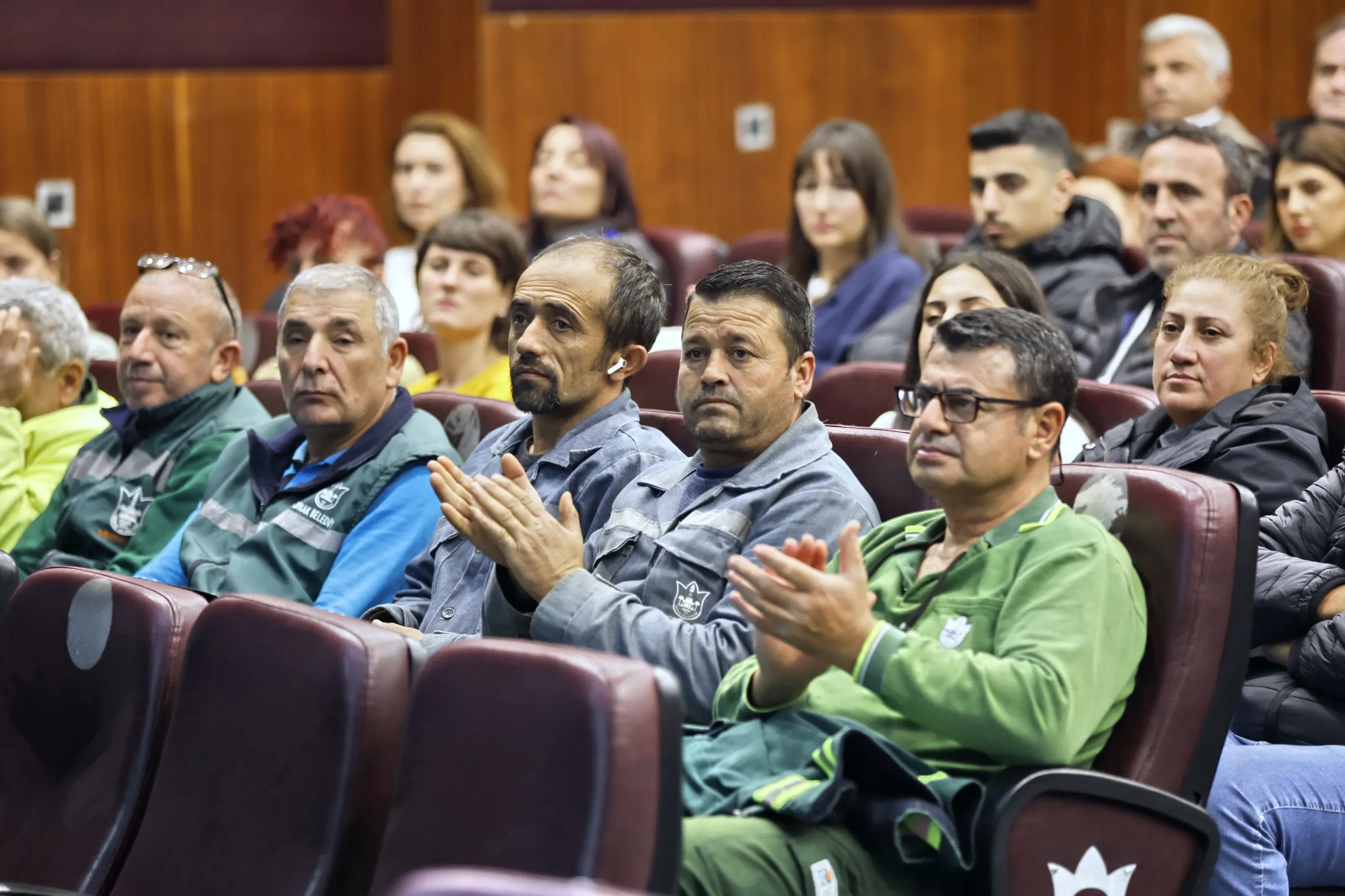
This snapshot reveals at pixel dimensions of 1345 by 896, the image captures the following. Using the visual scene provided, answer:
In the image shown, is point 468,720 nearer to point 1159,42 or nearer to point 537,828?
point 537,828

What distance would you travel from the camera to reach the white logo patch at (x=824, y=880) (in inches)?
69.2

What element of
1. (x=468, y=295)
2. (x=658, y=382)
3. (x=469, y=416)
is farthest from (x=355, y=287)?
(x=468, y=295)

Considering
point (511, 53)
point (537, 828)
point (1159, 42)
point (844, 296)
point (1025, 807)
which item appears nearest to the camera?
point (537, 828)

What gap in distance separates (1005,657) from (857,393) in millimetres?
1359

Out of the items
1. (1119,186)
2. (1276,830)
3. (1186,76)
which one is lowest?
(1276,830)

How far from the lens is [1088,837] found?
179 centimetres

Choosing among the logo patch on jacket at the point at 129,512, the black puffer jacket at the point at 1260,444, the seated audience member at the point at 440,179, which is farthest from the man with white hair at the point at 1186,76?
the logo patch on jacket at the point at 129,512

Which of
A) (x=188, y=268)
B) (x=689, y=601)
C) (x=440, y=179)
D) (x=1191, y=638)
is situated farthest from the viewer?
(x=440, y=179)

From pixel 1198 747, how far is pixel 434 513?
1.27 metres

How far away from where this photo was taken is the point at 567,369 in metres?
2.49

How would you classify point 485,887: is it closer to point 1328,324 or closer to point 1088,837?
point 1088,837

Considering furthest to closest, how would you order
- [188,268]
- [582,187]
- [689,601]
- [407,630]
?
[582,187]
[188,268]
[407,630]
[689,601]

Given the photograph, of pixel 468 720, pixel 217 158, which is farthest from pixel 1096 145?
pixel 468 720

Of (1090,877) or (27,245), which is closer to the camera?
(1090,877)
